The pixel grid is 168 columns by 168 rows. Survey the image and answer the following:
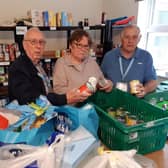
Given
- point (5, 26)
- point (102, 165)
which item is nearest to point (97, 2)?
point (5, 26)

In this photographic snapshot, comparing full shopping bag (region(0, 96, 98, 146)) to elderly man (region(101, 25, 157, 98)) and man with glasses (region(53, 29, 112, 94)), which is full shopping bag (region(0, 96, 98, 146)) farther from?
elderly man (region(101, 25, 157, 98))

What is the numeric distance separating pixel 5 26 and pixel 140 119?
2090 mm

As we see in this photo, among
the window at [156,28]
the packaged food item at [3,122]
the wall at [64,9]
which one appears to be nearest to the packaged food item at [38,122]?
the packaged food item at [3,122]

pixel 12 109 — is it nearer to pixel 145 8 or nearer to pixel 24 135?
pixel 24 135

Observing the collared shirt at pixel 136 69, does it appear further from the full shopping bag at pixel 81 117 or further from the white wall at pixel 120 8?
the white wall at pixel 120 8

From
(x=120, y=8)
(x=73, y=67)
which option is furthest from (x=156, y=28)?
(x=73, y=67)

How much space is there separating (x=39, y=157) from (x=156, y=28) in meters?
2.96

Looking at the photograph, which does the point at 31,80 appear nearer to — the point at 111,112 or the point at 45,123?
the point at 45,123

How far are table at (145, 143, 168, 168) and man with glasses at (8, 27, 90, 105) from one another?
1.56 ft

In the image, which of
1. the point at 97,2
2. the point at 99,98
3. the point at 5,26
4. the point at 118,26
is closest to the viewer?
the point at 99,98

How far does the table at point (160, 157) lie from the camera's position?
1.04 meters

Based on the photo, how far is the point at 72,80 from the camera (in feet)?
5.51

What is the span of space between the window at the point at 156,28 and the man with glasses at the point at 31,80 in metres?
2.14

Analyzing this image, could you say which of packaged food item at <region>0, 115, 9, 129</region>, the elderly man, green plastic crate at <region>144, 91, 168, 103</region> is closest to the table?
green plastic crate at <region>144, 91, 168, 103</region>
